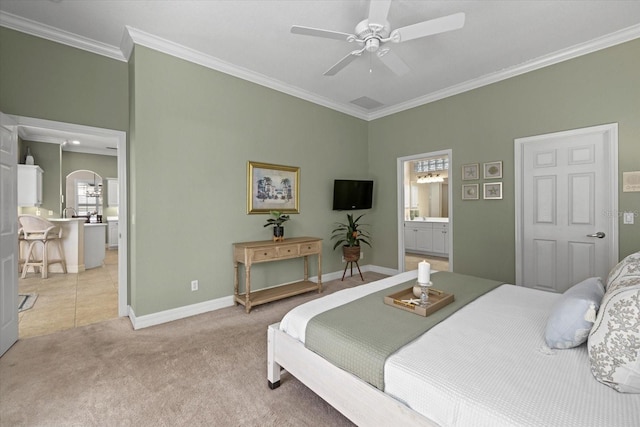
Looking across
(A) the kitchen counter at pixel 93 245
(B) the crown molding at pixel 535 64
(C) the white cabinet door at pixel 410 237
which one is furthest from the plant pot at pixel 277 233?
(C) the white cabinet door at pixel 410 237

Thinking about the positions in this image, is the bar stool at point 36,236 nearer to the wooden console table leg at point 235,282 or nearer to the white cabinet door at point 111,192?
the white cabinet door at point 111,192

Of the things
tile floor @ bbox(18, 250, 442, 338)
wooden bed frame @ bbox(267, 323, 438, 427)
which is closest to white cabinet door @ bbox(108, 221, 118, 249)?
tile floor @ bbox(18, 250, 442, 338)

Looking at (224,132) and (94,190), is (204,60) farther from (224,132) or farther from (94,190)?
(94,190)

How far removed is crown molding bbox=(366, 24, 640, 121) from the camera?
2.86m

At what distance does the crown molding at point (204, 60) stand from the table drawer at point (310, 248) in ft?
7.24

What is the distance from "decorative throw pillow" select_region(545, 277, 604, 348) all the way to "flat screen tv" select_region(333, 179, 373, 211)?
3.48 m

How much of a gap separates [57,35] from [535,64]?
5.18m

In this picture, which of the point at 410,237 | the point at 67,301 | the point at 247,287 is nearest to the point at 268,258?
the point at 247,287

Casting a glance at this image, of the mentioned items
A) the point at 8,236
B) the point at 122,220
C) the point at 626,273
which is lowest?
the point at 626,273

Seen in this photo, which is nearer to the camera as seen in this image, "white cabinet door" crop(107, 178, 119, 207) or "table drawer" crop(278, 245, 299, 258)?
"table drawer" crop(278, 245, 299, 258)

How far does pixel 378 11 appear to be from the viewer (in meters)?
2.05

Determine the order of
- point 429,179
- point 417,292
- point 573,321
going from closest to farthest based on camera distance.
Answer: point 573,321
point 417,292
point 429,179

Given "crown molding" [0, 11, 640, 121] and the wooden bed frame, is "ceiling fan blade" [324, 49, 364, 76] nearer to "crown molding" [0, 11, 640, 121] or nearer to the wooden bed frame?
"crown molding" [0, 11, 640, 121]

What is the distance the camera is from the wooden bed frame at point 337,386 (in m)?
1.21
